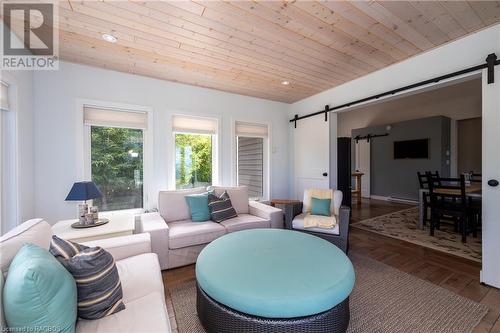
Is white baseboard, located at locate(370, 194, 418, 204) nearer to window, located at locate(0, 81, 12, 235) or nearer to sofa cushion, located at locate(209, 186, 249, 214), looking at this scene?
sofa cushion, located at locate(209, 186, 249, 214)

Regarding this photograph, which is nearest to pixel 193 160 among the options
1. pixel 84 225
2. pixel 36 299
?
pixel 84 225

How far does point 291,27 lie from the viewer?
6.59 feet

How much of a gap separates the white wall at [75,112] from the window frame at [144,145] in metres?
0.06

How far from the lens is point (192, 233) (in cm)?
245

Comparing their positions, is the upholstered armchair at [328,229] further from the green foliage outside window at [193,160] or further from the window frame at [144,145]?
the window frame at [144,145]

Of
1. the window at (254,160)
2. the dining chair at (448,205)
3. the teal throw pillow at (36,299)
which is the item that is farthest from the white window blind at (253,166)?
the teal throw pillow at (36,299)

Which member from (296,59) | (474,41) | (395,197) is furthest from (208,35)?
(395,197)

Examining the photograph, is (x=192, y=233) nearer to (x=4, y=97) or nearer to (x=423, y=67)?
(x=4, y=97)

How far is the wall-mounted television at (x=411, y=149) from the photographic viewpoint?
5.80 meters

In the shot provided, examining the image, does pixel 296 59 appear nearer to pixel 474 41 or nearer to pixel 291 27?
pixel 291 27

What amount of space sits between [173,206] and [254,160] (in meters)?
2.04

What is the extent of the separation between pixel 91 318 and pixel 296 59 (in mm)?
2940

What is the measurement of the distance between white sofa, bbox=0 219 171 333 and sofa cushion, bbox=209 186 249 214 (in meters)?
1.51

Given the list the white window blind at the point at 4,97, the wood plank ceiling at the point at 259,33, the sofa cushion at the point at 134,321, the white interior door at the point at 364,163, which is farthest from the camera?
the white interior door at the point at 364,163
